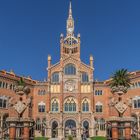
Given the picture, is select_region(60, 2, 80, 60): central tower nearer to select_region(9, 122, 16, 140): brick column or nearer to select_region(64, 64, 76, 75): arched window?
select_region(64, 64, 76, 75): arched window

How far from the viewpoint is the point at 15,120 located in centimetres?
4234

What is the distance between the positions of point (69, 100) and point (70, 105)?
1.55 metres

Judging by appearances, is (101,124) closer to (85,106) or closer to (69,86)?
(85,106)

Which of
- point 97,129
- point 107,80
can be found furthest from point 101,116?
point 107,80

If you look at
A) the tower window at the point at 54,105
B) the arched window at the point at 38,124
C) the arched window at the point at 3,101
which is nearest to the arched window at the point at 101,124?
the tower window at the point at 54,105

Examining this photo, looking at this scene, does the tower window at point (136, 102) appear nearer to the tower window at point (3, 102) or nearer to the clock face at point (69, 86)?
the clock face at point (69, 86)

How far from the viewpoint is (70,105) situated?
310 feet

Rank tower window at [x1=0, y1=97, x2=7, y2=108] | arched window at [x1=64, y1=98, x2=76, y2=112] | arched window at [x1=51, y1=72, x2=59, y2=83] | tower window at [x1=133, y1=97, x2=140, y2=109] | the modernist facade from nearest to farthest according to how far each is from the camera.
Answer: tower window at [x1=0, y1=97, x2=7, y2=108] → tower window at [x1=133, y1=97, x2=140, y2=109] → the modernist facade → arched window at [x1=64, y1=98, x2=76, y2=112] → arched window at [x1=51, y1=72, x2=59, y2=83]

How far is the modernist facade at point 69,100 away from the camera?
9261 centimetres

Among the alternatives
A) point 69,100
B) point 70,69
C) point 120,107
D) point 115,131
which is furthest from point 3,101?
point 115,131

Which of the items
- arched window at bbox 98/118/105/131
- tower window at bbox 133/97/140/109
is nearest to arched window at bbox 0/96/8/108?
arched window at bbox 98/118/105/131

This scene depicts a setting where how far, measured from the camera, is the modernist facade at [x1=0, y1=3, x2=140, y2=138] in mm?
92613

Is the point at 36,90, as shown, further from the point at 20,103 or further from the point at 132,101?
the point at 20,103

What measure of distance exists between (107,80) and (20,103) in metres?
58.9
